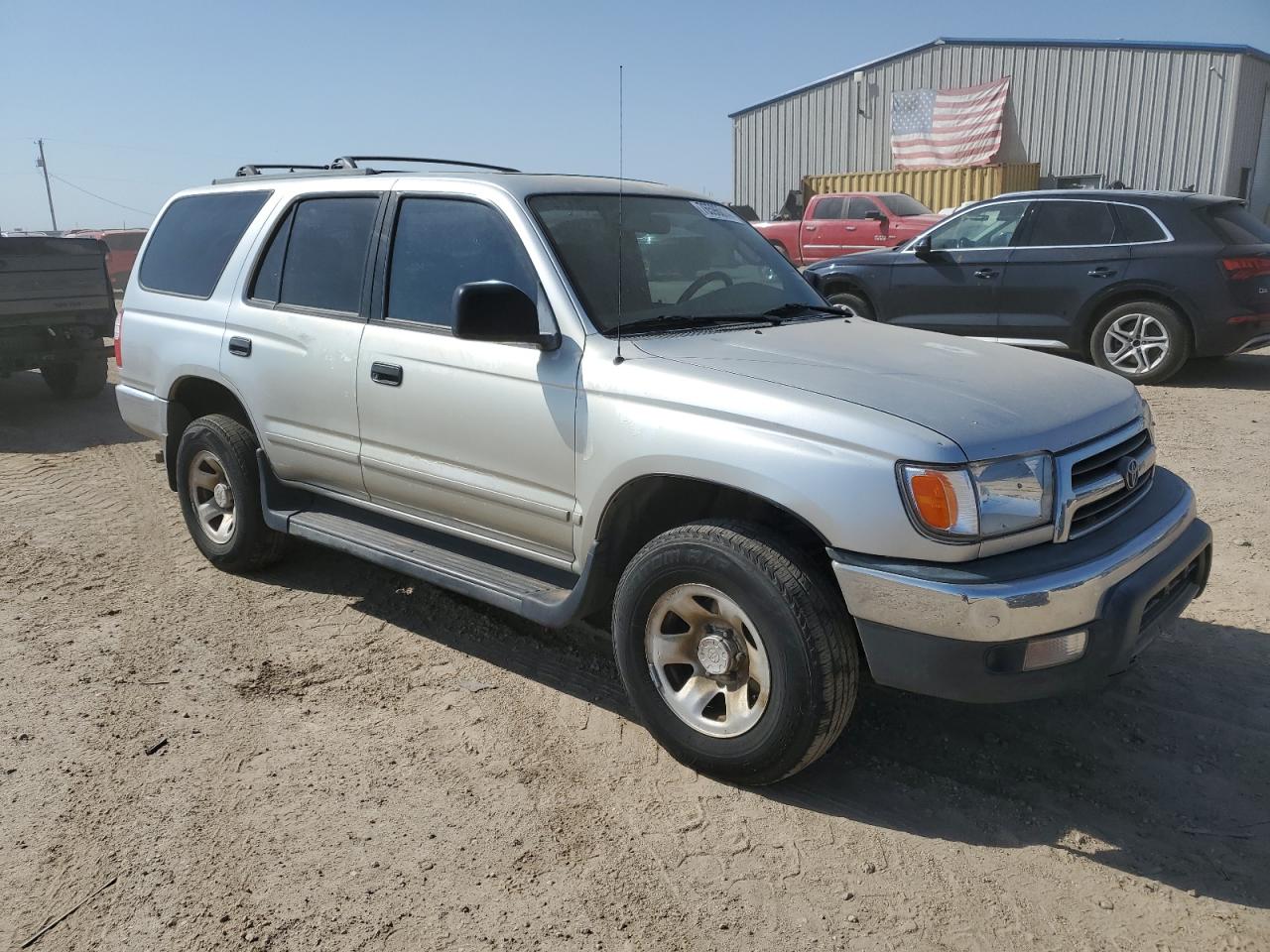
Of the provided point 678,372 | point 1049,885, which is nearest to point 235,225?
point 678,372

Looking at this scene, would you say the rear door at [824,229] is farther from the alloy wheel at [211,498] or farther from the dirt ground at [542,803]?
the alloy wheel at [211,498]

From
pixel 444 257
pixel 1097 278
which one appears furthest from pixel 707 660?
pixel 1097 278

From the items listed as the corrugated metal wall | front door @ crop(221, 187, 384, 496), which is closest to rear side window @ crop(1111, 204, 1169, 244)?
front door @ crop(221, 187, 384, 496)

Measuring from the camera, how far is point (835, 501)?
2.79m

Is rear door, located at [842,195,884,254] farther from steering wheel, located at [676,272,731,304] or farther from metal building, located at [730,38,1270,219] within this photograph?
steering wheel, located at [676,272,731,304]

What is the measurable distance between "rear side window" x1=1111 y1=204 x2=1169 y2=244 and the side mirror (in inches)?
291

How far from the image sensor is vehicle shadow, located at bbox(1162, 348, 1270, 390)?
912cm

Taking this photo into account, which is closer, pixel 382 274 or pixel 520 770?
pixel 520 770

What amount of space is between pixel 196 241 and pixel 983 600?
14.1 feet

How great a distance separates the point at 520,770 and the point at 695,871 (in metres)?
0.77

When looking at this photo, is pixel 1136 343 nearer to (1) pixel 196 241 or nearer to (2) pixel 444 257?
(2) pixel 444 257

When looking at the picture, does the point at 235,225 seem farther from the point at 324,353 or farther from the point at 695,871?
the point at 695,871

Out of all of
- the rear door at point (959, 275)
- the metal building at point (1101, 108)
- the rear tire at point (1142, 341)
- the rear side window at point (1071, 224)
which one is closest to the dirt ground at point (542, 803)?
the rear tire at point (1142, 341)

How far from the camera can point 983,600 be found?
2.65 meters
